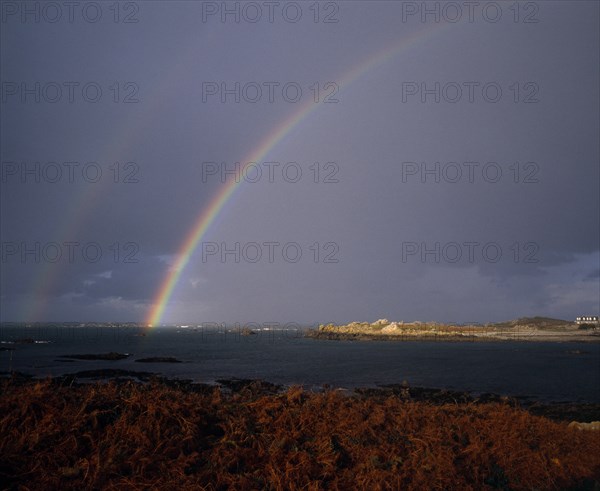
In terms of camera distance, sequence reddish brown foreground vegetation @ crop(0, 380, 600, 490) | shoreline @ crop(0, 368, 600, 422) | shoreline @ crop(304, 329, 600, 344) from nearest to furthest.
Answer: reddish brown foreground vegetation @ crop(0, 380, 600, 490) → shoreline @ crop(0, 368, 600, 422) → shoreline @ crop(304, 329, 600, 344)

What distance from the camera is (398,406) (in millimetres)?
10164

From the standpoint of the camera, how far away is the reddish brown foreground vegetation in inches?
219

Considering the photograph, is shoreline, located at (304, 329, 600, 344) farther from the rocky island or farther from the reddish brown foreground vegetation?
the reddish brown foreground vegetation

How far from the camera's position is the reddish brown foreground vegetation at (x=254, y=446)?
18.2 feet

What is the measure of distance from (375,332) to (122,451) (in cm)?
18749

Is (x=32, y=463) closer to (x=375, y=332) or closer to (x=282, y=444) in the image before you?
(x=282, y=444)

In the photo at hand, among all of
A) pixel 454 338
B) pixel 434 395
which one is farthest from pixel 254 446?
pixel 454 338

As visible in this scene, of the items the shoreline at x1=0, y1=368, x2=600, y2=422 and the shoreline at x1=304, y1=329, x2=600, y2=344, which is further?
the shoreline at x1=304, y1=329, x2=600, y2=344

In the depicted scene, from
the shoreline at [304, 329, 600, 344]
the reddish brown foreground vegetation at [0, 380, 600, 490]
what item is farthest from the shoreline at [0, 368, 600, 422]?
the shoreline at [304, 329, 600, 344]

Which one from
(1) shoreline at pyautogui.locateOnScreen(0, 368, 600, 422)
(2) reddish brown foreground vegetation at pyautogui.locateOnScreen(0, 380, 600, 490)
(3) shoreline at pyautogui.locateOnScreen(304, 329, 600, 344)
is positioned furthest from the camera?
(3) shoreline at pyautogui.locateOnScreen(304, 329, 600, 344)

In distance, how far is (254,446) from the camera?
264 inches

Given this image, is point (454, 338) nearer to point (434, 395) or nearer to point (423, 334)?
point (423, 334)

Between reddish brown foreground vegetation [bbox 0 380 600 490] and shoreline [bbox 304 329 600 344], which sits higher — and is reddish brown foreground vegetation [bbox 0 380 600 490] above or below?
above

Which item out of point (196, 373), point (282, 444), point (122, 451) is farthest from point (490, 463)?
point (196, 373)
